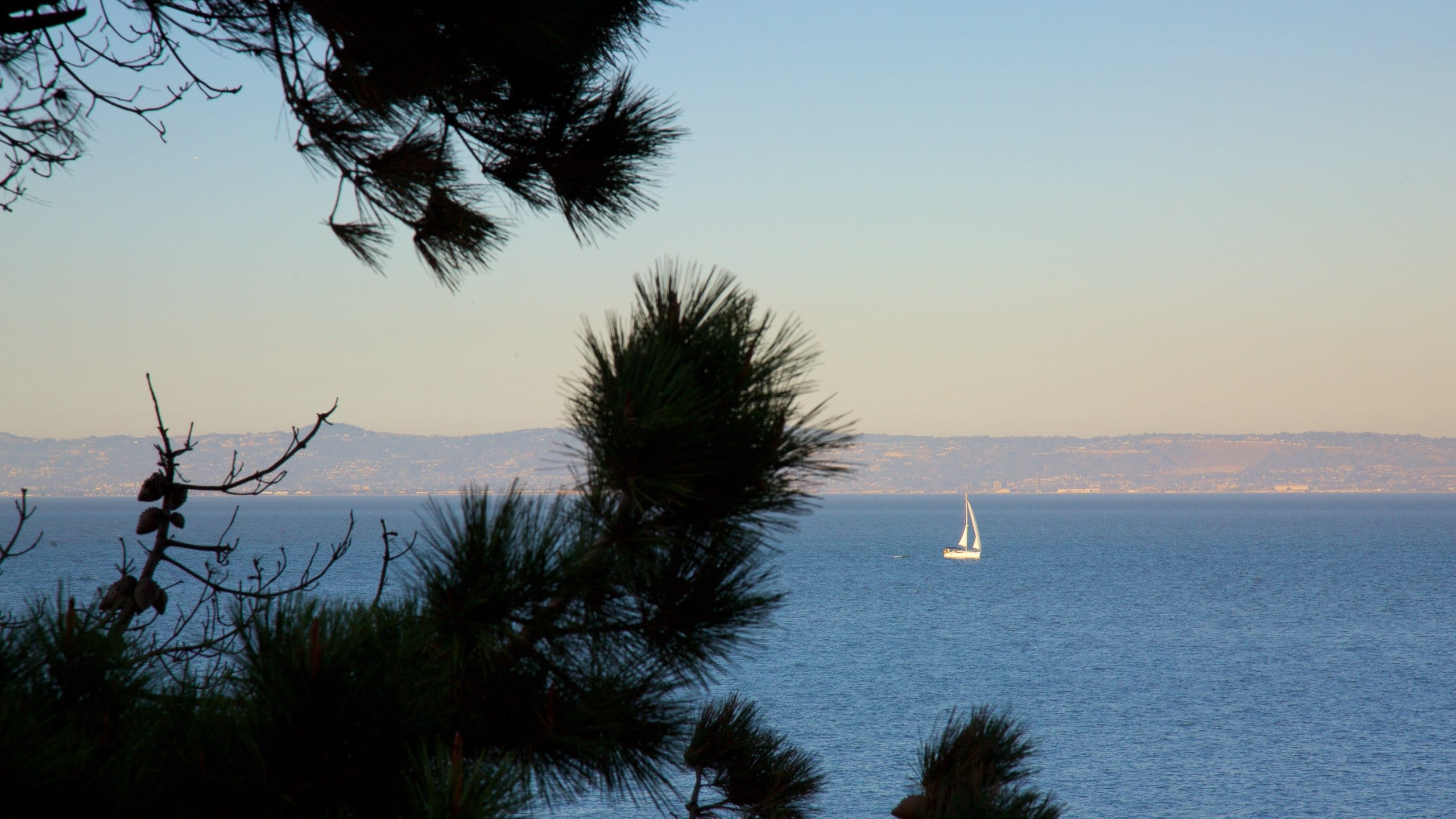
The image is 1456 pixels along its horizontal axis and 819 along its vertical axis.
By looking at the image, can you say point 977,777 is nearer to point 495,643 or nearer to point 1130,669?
point 495,643

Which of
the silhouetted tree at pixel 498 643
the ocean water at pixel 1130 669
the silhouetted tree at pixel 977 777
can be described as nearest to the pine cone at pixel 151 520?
the silhouetted tree at pixel 498 643

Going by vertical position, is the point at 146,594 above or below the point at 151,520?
below

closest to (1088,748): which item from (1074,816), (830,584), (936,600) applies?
(1074,816)

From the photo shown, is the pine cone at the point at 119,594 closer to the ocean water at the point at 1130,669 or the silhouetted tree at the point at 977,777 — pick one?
the ocean water at the point at 1130,669

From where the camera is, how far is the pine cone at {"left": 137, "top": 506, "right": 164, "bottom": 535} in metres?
2.00

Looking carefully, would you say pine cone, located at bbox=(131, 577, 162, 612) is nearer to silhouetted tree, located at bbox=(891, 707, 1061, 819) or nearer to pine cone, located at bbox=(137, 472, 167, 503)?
pine cone, located at bbox=(137, 472, 167, 503)

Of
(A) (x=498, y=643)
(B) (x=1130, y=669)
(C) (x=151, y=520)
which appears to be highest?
(C) (x=151, y=520)

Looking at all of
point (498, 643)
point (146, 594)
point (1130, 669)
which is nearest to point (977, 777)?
point (498, 643)

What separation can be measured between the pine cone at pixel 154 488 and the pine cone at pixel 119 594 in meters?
0.15

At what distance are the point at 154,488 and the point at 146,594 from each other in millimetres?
200

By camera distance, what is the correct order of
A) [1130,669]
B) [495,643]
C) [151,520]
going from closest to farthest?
[495,643] < [151,520] < [1130,669]

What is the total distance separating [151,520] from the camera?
2021 millimetres

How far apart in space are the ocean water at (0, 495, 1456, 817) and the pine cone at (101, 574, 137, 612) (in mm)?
122

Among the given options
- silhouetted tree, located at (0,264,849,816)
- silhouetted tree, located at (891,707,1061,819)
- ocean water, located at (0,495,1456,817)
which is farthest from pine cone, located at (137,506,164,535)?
silhouetted tree, located at (891,707,1061,819)
